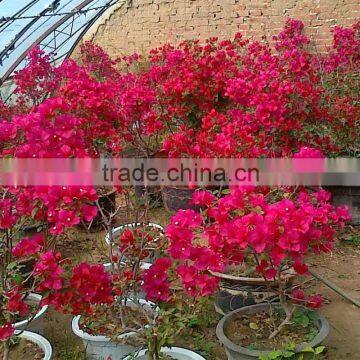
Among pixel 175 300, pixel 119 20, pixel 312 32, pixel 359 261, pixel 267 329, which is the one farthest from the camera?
pixel 119 20

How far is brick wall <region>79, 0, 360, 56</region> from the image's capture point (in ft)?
22.1

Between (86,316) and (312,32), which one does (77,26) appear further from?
(86,316)

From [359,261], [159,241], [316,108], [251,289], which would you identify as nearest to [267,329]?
[251,289]

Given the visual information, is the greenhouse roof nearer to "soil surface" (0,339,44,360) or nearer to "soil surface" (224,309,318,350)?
"soil surface" (0,339,44,360)

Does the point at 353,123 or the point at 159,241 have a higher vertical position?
the point at 353,123

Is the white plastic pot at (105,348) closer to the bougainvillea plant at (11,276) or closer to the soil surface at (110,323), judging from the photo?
the soil surface at (110,323)

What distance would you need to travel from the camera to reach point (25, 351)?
2.27 meters

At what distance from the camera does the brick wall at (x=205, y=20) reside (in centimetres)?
675

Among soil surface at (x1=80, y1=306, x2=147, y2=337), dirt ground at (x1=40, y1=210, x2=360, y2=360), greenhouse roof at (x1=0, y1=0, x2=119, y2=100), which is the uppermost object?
greenhouse roof at (x1=0, y1=0, x2=119, y2=100)

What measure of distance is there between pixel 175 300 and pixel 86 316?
369 millimetres

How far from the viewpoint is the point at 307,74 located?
404 centimetres

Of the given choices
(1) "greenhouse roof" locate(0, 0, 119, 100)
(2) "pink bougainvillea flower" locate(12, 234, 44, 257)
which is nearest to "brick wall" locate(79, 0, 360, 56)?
(1) "greenhouse roof" locate(0, 0, 119, 100)

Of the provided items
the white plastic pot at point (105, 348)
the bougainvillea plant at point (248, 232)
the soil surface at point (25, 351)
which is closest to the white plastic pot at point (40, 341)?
the soil surface at point (25, 351)

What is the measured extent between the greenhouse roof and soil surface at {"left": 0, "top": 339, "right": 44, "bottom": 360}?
201 inches
